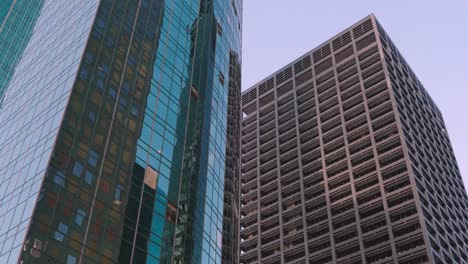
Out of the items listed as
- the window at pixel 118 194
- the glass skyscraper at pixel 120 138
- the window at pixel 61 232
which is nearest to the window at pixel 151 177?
the glass skyscraper at pixel 120 138

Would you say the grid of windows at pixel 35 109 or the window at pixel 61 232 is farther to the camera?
the grid of windows at pixel 35 109

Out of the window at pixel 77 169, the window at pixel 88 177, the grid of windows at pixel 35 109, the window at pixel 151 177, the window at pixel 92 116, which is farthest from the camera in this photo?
the window at pixel 151 177

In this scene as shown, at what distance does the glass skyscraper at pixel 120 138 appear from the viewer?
5172cm

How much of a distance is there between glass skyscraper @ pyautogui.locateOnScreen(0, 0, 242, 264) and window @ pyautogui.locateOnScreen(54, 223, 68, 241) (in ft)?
0.30

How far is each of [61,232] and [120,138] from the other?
13.9 metres

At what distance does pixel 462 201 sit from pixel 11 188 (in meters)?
102

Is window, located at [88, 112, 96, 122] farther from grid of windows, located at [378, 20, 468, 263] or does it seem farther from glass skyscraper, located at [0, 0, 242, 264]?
grid of windows, located at [378, 20, 468, 263]

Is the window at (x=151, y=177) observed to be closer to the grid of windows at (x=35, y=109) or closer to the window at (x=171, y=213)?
the window at (x=171, y=213)

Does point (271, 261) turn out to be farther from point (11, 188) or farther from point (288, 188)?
point (11, 188)

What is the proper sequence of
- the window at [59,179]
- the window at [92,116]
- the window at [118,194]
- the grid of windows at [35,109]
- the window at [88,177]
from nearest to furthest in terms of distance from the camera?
the grid of windows at [35,109] < the window at [59,179] < the window at [88,177] < the window at [118,194] < the window at [92,116]

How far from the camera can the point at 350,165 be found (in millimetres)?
120562

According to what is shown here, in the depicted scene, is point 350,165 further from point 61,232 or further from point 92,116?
point 61,232

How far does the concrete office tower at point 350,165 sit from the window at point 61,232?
65.5 metres

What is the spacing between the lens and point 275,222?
127m
